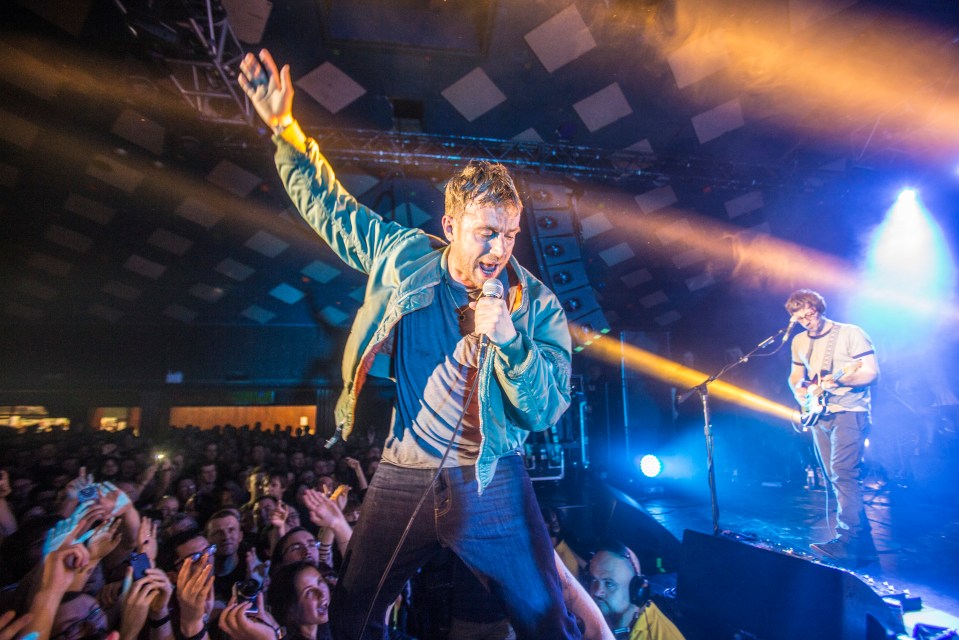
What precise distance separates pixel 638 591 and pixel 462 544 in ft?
6.77

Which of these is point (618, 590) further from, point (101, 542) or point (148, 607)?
point (101, 542)

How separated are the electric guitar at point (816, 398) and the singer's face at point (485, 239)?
378cm

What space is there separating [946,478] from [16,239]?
673 inches

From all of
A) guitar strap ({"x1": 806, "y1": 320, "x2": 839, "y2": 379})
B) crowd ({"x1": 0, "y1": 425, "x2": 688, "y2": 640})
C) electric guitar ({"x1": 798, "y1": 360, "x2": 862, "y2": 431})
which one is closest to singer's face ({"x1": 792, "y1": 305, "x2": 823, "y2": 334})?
guitar strap ({"x1": 806, "y1": 320, "x2": 839, "y2": 379})

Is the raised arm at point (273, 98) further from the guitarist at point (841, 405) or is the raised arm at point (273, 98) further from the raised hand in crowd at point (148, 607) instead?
the guitarist at point (841, 405)

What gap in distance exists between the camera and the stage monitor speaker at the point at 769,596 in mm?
2078

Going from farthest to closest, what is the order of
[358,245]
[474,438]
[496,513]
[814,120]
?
[814,120], [358,245], [474,438], [496,513]

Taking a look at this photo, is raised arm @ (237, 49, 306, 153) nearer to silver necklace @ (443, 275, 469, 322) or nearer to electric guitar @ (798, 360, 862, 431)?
silver necklace @ (443, 275, 469, 322)

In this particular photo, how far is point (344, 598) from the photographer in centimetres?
149

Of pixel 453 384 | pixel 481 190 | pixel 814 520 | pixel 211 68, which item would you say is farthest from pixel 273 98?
pixel 814 520

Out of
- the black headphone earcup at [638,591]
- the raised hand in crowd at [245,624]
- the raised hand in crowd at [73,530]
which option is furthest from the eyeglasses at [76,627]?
the black headphone earcup at [638,591]

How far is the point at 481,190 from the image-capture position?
5.33 feet

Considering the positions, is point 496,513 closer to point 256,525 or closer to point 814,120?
point 256,525

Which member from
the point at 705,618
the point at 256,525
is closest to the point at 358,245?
the point at 705,618
